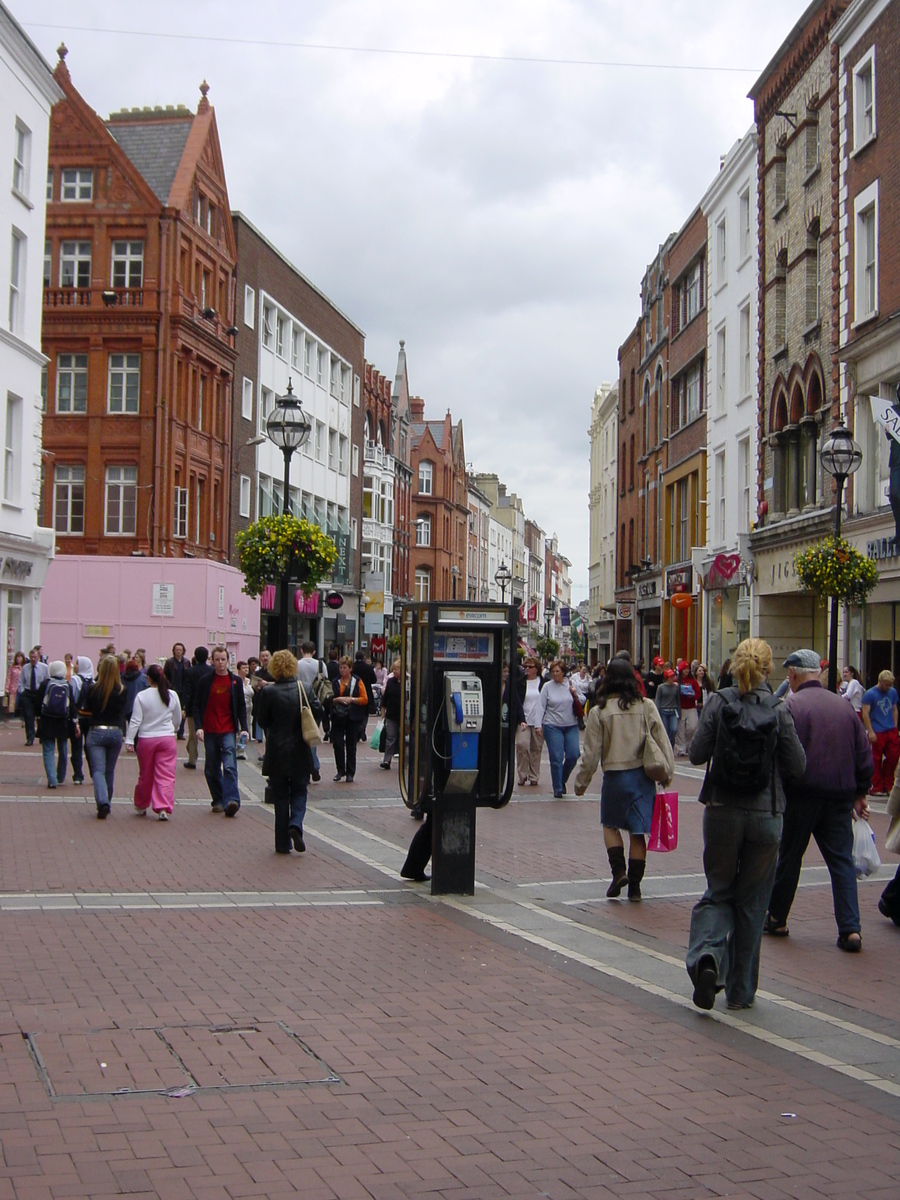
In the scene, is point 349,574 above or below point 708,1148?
above

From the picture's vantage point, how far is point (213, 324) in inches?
1826

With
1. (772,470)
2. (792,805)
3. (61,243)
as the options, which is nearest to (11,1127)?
(792,805)

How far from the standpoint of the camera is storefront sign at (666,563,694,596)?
4150cm

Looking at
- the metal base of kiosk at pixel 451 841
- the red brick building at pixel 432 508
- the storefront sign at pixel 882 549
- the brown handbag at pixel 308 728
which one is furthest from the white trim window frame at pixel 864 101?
the red brick building at pixel 432 508

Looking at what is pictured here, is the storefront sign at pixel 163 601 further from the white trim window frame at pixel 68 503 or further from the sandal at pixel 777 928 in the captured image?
the sandal at pixel 777 928

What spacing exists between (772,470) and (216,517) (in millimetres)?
21319

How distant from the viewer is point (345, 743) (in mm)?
20672

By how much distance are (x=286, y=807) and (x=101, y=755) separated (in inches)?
145

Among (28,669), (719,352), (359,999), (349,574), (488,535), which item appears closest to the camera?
(359,999)

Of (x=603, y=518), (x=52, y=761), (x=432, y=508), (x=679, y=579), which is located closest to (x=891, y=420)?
(x=52, y=761)

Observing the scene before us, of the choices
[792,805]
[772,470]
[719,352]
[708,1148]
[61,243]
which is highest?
[61,243]

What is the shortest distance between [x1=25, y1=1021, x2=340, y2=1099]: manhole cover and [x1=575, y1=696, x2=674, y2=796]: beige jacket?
4.55m

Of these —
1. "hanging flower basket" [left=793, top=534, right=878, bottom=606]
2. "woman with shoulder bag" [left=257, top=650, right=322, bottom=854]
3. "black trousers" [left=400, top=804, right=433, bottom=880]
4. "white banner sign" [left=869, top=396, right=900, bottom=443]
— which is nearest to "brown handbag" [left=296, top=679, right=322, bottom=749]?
"woman with shoulder bag" [left=257, top=650, right=322, bottom=854]

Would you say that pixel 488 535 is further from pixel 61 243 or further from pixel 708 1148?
pixel 708 1148
